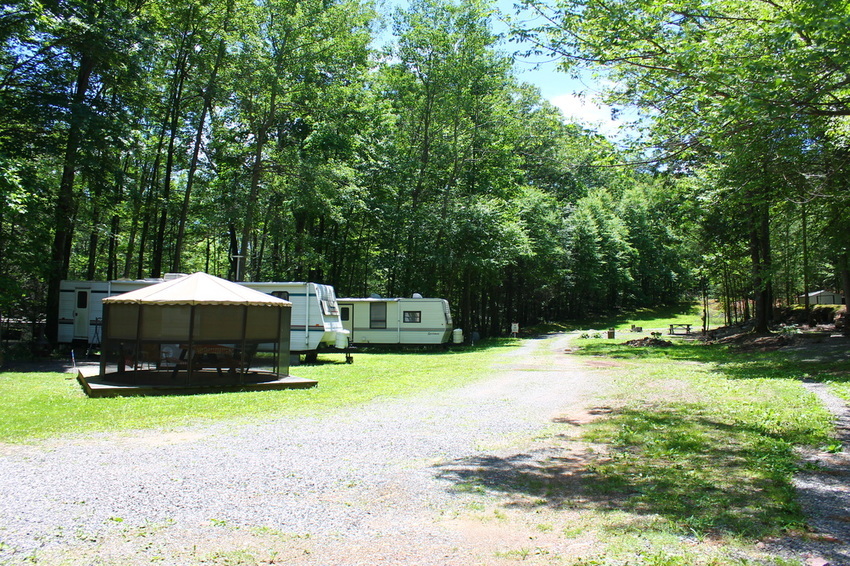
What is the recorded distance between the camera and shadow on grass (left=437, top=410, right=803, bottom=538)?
4.34 metres

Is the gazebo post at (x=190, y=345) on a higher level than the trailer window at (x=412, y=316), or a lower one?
lower

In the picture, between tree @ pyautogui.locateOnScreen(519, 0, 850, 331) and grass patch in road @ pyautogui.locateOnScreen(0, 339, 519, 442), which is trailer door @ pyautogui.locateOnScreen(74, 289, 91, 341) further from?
tree @ pyautogui.locateOnScreen(519, 0, 850, 331)

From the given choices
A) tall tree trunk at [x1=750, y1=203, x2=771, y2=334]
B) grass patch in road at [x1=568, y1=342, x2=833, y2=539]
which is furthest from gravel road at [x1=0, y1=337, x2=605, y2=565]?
tall tree trunk at [x1=750, y1=203, x2=771, y2=334]

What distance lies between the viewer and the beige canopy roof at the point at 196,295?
11078 millimetres

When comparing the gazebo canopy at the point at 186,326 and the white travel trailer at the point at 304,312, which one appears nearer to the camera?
the gazebo canopy at the point at 186,326

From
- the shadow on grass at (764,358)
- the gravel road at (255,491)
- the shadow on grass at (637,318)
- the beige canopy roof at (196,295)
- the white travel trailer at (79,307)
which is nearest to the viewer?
the gravel road at (255,491)

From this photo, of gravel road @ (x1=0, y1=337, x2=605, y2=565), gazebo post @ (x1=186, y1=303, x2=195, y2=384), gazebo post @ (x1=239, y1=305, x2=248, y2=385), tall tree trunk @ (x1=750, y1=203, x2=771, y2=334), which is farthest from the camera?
tall tree trunk @ (x1=750, y1=203, x2=771, y2=334)

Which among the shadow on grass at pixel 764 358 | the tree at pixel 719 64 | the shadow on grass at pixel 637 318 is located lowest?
the shadow on grass at pixel 764 358

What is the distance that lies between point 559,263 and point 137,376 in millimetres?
34425

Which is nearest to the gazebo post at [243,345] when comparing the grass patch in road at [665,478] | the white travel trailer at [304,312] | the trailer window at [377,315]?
Result: the white travel trailer at [304,312]

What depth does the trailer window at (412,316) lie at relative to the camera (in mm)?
23656

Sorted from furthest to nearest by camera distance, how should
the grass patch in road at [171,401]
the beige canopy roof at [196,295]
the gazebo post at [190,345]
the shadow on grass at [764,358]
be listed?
1. the shadow on grass at [764,358]
2. the gazebo post at [190,345]
3. the beige canopy roof at [196,295]
4. the grass patch in road at [171,401]

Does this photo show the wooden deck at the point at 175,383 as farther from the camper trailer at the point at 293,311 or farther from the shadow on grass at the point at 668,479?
the shadow on grass at the point at 668,479

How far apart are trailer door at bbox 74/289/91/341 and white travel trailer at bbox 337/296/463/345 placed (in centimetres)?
864
